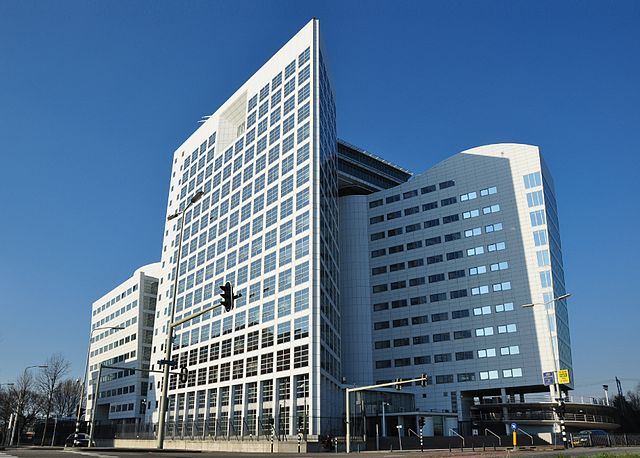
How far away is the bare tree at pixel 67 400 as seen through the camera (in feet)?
403

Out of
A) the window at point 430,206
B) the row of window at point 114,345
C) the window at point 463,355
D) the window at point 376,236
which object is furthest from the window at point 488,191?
the row of window at point 114,345

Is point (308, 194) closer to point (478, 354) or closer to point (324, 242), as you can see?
point (324, 242)

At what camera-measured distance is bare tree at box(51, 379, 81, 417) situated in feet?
403

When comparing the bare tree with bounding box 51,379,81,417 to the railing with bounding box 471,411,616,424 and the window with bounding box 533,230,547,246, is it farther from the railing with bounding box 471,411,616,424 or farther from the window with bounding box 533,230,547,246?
the window with bounding box 533,230,547,246

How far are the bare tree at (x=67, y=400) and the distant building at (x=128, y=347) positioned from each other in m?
3.24

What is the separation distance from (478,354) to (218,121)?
61183 millimetres

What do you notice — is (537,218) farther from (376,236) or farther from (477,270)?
(376,236)

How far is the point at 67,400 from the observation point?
5138 inches

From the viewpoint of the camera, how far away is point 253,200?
87.4 meters

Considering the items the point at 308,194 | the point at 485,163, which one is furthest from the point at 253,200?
the point at 485,163

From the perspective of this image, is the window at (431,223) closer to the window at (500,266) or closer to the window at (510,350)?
the window at (500,266)

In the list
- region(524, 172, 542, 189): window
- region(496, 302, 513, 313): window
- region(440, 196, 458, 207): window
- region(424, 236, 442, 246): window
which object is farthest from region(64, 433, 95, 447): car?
region(524, 172, 542, 189): window

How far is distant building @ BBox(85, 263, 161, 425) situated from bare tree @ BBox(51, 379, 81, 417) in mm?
3239

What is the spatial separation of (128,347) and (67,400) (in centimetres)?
2497
